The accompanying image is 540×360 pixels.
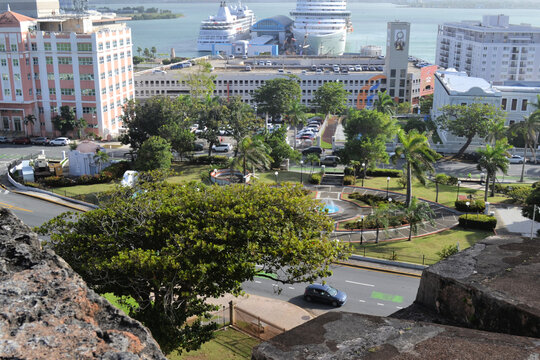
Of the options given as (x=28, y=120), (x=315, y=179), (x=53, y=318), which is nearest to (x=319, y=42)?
(x=28, y=120)

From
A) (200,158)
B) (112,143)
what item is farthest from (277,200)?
(112,143)

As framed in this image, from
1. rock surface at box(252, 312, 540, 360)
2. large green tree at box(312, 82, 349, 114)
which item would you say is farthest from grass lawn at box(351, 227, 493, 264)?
large green tree at box(312, 82, 349, 114)

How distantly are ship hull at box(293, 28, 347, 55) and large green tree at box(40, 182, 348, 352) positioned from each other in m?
156

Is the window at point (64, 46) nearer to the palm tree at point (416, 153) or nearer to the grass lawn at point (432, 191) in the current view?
the grass lawn at point (432, 191)

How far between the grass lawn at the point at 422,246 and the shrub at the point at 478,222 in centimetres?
40

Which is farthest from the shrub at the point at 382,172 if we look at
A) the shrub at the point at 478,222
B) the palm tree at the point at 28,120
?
the palm tree at the point at 28,120

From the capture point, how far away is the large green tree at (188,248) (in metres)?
18.6

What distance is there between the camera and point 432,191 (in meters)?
48.8

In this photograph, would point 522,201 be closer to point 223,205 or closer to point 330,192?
point 330,192

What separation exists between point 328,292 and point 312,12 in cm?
15512

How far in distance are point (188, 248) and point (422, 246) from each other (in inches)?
821

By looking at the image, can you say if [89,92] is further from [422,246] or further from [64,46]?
[422,246]

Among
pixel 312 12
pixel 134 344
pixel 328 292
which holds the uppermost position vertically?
pixel 312 12

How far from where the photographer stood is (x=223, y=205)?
2069 cm
